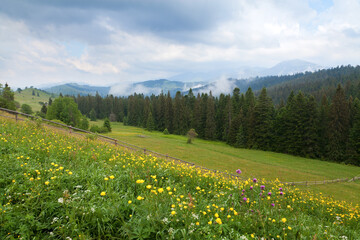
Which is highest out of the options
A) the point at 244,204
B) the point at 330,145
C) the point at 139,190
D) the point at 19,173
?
the point at 19,173

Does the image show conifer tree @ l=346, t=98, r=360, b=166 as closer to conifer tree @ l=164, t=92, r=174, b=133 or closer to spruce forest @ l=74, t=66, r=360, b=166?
spruce forest @ l=74, t=66, r=360, b=166

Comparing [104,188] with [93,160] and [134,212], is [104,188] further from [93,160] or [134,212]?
[93,160]

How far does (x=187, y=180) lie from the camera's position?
5.99 meters

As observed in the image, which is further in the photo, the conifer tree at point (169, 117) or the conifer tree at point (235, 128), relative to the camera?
the conifer tree at point (169, 117)

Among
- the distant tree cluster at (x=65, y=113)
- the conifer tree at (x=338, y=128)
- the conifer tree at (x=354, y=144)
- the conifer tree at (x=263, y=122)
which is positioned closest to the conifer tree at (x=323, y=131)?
the conifer tree at (x=338, y=128)

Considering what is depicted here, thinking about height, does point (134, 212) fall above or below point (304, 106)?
below

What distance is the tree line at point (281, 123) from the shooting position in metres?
44.1

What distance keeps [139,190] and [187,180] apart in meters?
1.93

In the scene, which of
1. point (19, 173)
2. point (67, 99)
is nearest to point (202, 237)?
point (19, 173)

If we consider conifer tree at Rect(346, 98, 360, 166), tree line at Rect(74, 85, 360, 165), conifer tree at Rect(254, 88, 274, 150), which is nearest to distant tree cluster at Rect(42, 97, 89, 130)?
tree line at Rect(74, 85, 360, 165)

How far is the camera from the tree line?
44.1m

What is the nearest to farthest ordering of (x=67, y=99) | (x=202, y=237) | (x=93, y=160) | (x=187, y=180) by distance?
(x=202, y=237), (x=187, y=180), (x=93, y=160), (x=67, y=99)

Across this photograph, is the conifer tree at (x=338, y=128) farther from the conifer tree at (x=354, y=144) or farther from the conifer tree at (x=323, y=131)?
the conifer tree at (x=354, y=144)

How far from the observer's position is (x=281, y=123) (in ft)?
178
